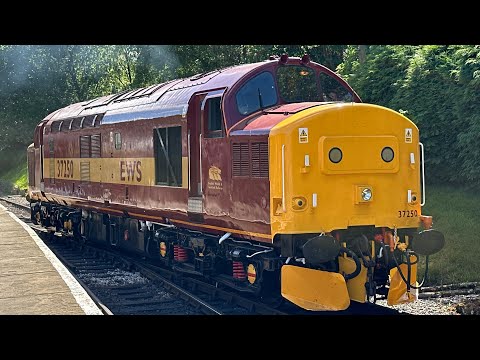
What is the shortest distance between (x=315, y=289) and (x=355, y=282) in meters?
0.62

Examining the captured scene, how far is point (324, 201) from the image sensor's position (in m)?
9.74

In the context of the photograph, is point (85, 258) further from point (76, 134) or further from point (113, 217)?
point (76, 134)

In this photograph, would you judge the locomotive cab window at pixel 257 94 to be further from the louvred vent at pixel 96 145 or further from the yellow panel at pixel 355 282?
the louvred vent at pixel 96 145

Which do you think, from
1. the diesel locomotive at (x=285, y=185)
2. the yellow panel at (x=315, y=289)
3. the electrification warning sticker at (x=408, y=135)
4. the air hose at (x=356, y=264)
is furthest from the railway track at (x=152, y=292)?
the electrification warning sticker at (x=408, y=135)

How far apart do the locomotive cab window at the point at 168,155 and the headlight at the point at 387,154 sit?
3.71 metres

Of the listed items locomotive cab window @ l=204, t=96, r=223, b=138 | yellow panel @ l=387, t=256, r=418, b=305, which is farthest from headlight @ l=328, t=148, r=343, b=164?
locomotive cab window @ l=204, t=96, r=223, b=138

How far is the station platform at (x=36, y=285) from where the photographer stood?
10.2m

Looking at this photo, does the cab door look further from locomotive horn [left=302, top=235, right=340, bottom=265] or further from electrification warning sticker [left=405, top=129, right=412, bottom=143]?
electrification warning sticker [left=405, top=129, right=412, bottom=143]

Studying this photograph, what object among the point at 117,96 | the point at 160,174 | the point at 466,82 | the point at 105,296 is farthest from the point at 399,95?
the point at 105,296

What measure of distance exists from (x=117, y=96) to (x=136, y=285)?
5.53 meters

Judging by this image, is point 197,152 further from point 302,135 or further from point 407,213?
point 407,213

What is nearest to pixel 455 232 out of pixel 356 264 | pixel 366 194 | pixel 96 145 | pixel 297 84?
pixel 297 84

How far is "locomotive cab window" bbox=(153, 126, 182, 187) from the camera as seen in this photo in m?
12.5

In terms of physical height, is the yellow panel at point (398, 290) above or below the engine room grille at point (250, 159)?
below
